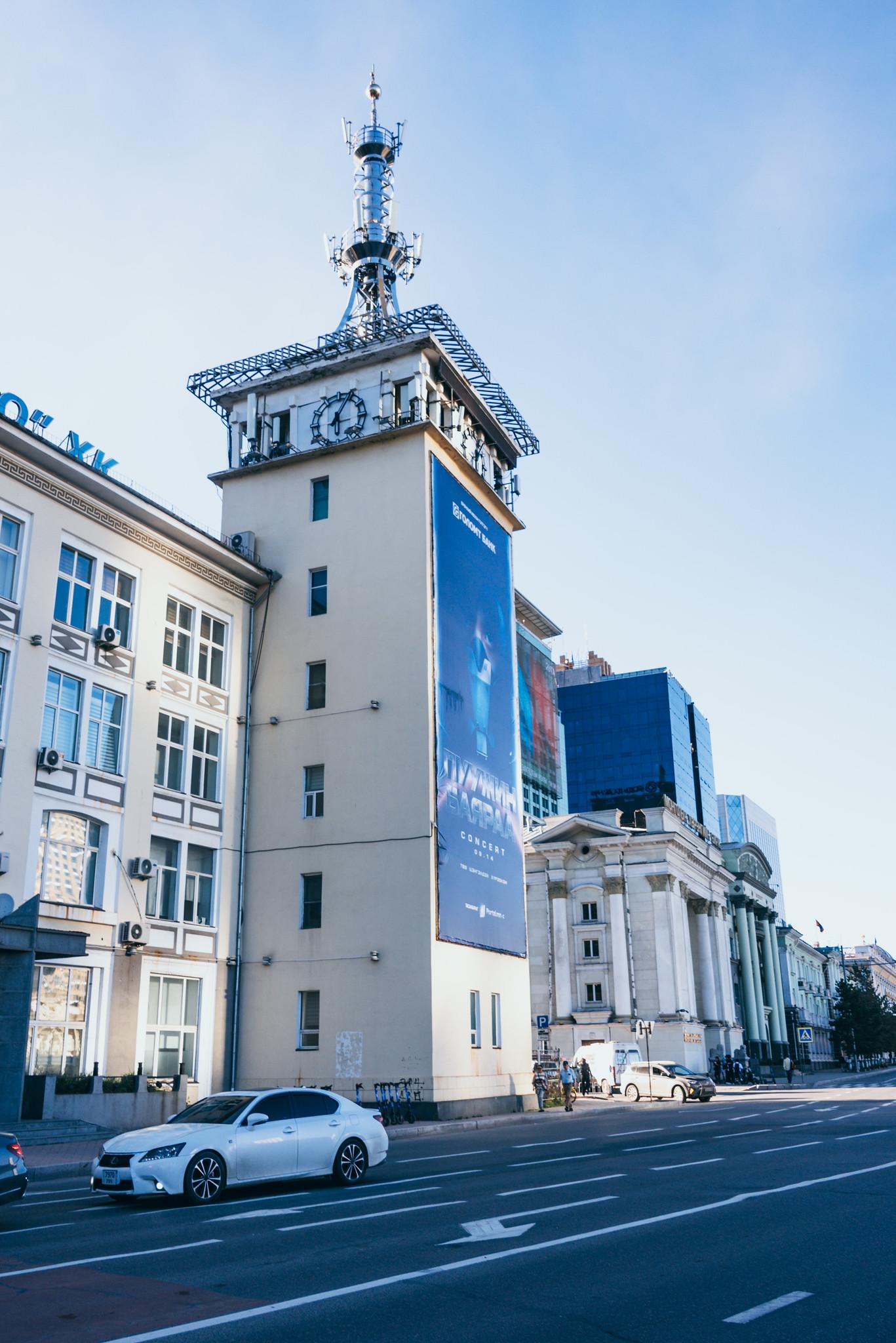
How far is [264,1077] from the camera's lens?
33.4 m

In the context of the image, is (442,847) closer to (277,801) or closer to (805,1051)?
(277,801)

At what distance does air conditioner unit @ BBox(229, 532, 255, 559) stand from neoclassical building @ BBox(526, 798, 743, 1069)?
39.5 metres

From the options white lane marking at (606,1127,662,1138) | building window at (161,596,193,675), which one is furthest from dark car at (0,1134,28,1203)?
building window at (161,596,193,675)

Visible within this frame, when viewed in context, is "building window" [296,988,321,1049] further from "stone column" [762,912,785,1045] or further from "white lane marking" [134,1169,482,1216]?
"stone column" [762,912,785,1045]

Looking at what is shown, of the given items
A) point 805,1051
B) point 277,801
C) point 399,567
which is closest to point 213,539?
point 399,567

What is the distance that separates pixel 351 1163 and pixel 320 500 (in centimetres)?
2678

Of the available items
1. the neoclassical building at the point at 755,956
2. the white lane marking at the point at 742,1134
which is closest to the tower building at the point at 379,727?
the white lane marking at the point at 742,1134

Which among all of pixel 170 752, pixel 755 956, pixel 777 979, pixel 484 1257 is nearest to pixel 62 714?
pixel 170 752

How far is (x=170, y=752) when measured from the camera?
33.4m

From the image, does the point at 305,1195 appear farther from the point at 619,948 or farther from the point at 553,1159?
the point at 619,948

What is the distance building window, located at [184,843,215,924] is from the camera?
109ft

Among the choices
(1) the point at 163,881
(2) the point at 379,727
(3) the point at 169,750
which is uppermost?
(2) the point at 379,727

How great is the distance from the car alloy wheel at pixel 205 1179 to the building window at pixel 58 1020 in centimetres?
1358

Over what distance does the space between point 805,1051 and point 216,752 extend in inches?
3975
